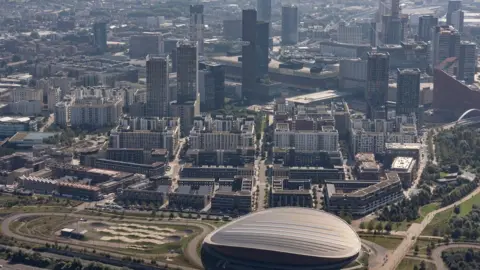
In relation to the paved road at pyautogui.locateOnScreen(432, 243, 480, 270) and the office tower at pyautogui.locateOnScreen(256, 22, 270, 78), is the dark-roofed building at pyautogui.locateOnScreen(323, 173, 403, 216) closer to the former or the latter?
the paved road at pyautogui.locateOnScreen(432, 243, 480, 270)

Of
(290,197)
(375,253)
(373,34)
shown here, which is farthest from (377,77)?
(375,253)

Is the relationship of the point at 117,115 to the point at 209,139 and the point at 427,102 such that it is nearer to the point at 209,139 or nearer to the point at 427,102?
the point at 209,139

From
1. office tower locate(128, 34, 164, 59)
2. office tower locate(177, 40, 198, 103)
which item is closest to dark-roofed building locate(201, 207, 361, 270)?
office tower locate(177, 40, 198, 103)

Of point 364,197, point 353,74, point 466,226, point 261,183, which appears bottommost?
point 466,226

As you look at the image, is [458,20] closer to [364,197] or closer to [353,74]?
[353,74]

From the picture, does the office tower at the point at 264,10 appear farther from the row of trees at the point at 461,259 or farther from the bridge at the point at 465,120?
the row of trees at the point at 461,259

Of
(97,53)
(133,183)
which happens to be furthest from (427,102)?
(97,53)

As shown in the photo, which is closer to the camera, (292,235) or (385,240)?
(292,235)
